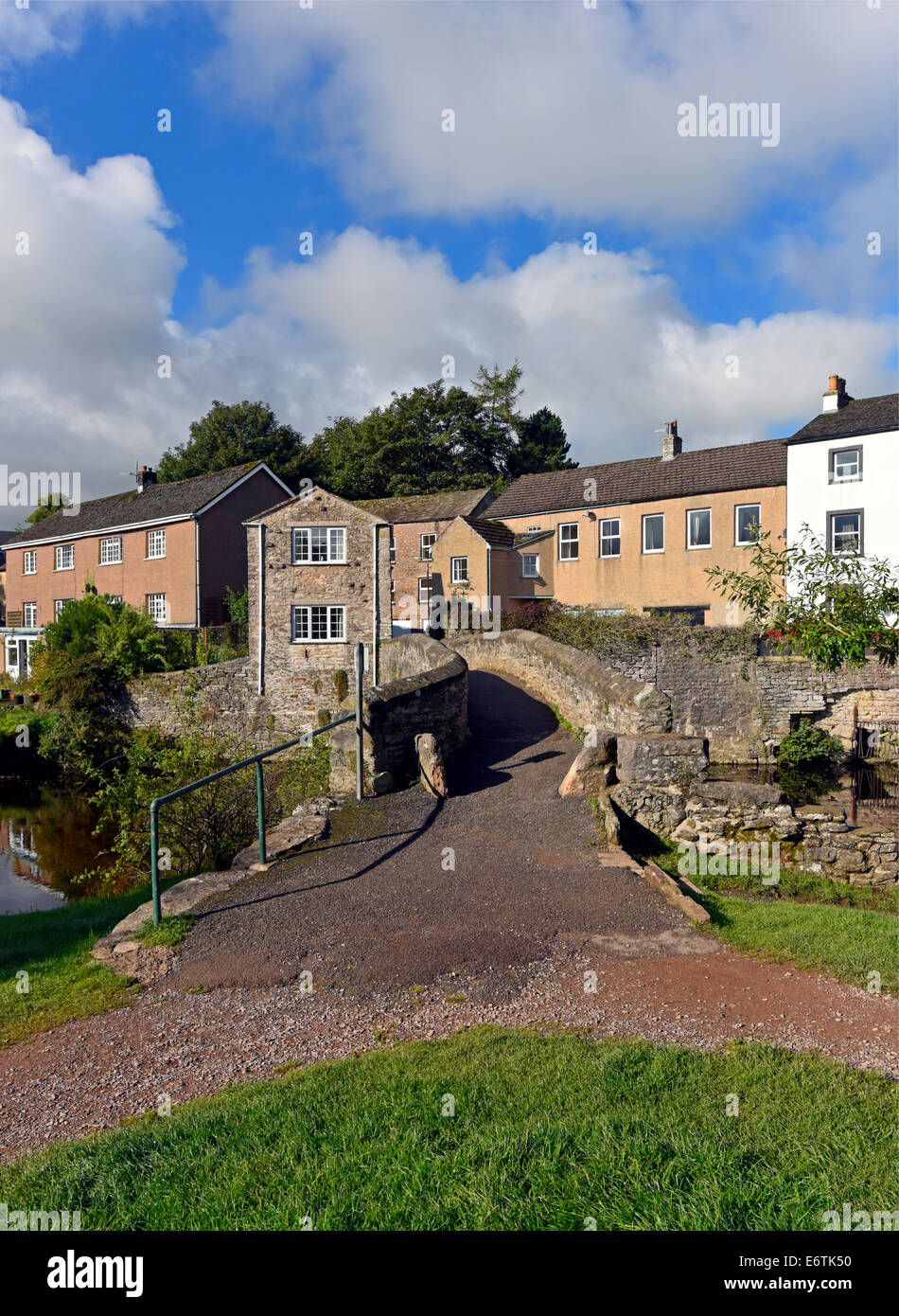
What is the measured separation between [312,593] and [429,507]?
14.9m

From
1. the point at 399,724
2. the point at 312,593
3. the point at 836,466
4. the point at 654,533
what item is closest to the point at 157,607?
the point at 312,593

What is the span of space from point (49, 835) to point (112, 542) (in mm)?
22221

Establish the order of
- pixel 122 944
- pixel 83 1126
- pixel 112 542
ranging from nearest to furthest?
pixel 83 1126 → pixel 122 944 → pixel 112 542

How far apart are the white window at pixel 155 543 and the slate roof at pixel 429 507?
392 inches

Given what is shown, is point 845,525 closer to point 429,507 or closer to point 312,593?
point 312,593

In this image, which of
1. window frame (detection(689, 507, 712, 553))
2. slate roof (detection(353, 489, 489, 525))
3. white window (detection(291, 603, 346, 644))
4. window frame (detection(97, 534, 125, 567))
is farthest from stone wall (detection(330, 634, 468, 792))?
window frame (detection(97, 534, 125, 567))

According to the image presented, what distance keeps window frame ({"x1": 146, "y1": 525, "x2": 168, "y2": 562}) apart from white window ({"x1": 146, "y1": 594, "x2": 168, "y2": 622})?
1.70 meters

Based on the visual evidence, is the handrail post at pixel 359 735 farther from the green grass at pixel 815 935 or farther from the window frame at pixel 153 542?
the window frame at pixel 153 542

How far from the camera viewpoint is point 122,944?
773 cm

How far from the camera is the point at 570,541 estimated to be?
37438 mm

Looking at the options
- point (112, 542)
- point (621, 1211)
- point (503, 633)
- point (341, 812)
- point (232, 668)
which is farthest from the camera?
point (112, 542)

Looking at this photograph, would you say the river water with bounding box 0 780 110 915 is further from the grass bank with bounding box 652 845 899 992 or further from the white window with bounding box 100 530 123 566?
the white window with bounding box 100 530 123 566

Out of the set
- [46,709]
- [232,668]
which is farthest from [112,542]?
[232,668]
